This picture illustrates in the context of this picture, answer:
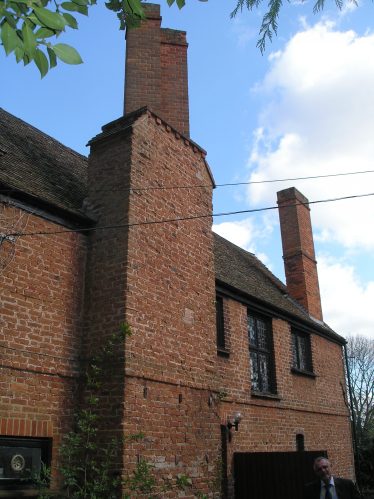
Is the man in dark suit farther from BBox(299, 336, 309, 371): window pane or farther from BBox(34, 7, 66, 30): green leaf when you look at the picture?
BBox(299, 336, 309, 371): window pane

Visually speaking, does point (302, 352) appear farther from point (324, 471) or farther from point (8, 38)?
point (8, 38)

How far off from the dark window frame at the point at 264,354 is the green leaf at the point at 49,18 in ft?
33.1

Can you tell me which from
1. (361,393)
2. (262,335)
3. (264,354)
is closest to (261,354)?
(264,354)

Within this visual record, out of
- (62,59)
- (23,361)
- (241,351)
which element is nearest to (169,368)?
(23,361)

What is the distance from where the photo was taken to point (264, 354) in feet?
40.6

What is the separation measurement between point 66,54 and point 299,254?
607 inches

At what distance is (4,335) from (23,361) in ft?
1.48

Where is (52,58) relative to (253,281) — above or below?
below

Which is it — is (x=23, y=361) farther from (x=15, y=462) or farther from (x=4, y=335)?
(x=15, y=462)

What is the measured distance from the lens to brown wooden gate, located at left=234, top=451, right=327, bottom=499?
9.06m

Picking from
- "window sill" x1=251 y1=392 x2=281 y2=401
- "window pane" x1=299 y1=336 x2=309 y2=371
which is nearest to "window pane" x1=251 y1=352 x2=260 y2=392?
"window sill" x1=251 y1=392 x2=281 y2=401

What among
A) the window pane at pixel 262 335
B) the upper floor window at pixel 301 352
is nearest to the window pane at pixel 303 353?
the upper floor window at pixel 301 352

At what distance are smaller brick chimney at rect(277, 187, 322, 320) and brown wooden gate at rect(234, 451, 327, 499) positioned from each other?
7.63 m

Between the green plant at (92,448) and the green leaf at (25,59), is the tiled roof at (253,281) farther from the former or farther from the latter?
the green leaf at (25,59)
